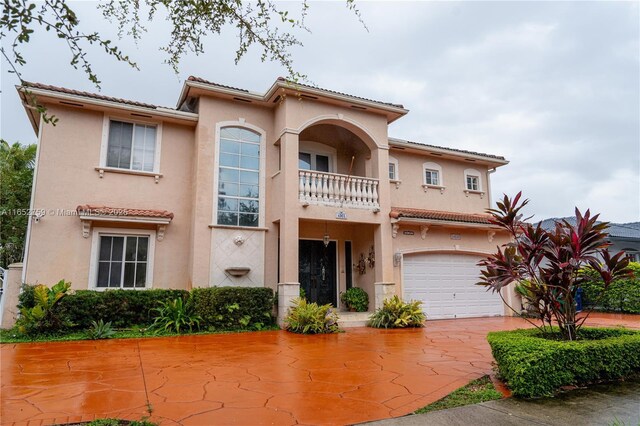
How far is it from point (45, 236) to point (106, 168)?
2.47m

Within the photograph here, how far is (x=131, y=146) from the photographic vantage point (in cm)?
1216

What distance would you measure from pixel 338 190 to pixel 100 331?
7.81 meters

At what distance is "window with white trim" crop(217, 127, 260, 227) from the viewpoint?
12.4 meters

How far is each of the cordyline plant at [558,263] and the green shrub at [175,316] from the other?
308 inches

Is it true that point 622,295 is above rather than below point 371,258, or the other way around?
below

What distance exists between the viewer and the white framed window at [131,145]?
11.8 metres

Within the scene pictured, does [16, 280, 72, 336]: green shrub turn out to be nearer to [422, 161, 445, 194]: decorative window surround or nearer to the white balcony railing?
the white balcony railing

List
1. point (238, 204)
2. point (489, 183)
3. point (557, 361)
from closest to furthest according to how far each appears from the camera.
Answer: point (557, 361) < point (238, 204) < point (489, 183)

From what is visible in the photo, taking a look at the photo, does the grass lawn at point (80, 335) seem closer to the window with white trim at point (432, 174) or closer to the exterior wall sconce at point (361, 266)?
the exterior wall sconce at point (361, 266)

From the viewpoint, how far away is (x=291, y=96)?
12500 mm

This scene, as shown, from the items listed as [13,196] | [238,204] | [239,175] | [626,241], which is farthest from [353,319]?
[626,241]

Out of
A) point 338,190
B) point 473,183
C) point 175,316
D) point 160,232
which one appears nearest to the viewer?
point 175,316

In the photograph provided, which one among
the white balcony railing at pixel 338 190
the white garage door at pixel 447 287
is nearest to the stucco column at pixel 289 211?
the white balcony railing at pixel 338 190

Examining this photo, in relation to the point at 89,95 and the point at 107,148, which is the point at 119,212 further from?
the point at 89,95
